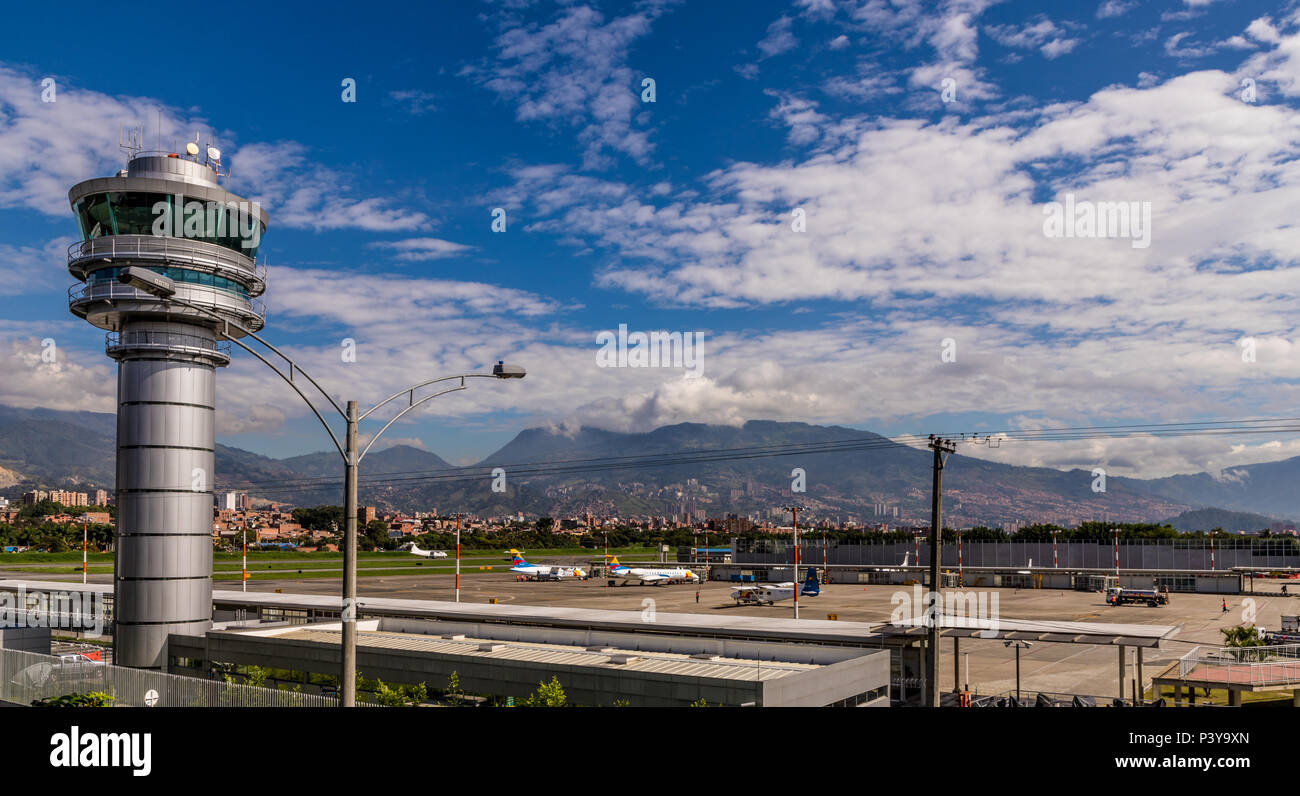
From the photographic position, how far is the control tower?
3597cm

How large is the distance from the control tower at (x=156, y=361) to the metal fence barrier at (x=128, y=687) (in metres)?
5.32

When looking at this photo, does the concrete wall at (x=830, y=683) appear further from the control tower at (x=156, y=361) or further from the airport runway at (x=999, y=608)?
the control tower at (x=156, y=361)

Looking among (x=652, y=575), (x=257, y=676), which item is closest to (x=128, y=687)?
(x=257, y=676)

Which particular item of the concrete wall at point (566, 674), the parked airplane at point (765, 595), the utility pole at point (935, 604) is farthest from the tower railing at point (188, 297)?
the parked airplane at point (765, 595)

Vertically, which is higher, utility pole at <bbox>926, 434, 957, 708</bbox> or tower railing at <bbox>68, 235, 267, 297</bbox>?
tower railing at <bbox>68, 235, 267, 297</bbox>

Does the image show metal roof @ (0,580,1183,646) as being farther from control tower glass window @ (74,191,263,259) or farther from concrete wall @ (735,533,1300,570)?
concrete wall @ (735,533,1300,570)

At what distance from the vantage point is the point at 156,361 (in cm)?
3638

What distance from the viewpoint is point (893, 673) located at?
35.8 metres

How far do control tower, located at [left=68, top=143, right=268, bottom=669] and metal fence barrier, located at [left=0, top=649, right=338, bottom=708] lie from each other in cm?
532

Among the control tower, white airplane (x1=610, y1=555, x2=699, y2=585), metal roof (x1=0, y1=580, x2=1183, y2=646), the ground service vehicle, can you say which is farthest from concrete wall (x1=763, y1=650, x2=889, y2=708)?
white airplane (x1=610, y1=555, x2=699, y2=585)

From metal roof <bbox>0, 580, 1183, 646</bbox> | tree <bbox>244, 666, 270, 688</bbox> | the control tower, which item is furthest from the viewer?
the control tower

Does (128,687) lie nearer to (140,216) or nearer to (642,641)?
(642,641)

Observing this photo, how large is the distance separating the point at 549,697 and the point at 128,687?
14.0 m
